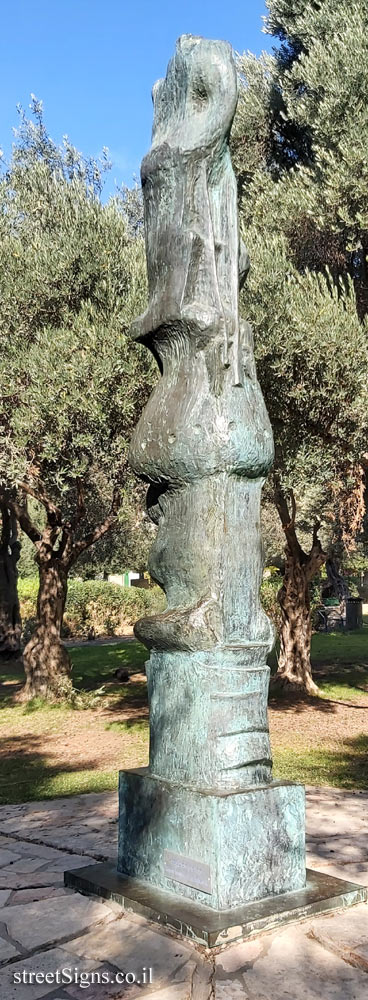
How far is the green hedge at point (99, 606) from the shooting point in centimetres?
3036

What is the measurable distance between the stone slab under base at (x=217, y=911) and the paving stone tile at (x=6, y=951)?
592 millimetres

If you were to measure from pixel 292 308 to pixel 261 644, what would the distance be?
7707mm

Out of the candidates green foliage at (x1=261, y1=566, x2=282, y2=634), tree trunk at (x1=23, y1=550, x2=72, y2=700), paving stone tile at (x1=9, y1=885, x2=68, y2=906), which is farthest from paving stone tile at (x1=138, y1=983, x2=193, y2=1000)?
green foliage at (x1=261, y1=566, x2=282, y2=634)

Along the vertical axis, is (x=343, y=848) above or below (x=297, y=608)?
below

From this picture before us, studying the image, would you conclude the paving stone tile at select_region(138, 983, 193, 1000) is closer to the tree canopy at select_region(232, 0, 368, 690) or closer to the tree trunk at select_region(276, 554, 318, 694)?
the tree canopy at select_region(232, 0, 368, 690)

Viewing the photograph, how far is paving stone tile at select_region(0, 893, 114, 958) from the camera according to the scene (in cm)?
413

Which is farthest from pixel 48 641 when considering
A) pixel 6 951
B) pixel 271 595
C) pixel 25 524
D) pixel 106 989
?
pixel 271 595

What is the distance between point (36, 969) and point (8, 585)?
58.5 ft

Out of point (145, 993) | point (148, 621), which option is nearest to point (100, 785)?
point (148, 621)

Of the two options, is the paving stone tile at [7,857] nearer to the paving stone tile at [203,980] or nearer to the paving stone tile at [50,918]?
the paving stone tile at [50,918]

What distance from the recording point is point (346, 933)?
405 cm

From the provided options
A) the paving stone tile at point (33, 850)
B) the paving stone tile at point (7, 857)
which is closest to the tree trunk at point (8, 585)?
the paving stone tile at point (33, 850)

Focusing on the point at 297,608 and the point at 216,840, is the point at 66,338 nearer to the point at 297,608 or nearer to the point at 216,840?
the point at 297,608

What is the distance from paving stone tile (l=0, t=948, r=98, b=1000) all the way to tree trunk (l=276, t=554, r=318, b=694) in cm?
1248
